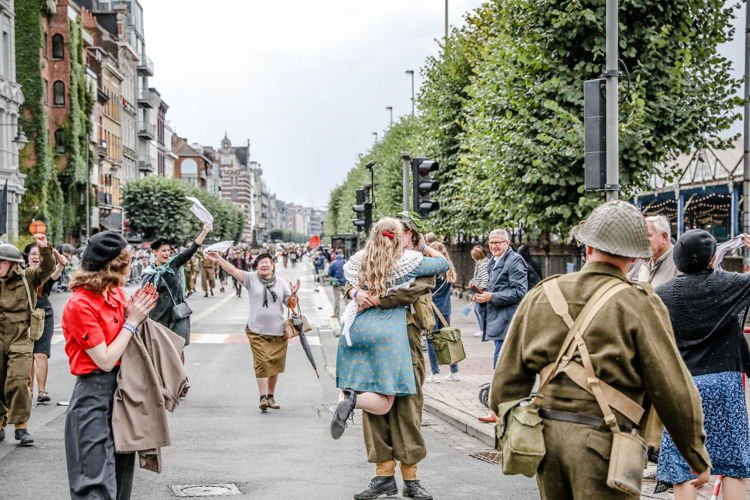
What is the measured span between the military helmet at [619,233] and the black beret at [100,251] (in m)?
2.13

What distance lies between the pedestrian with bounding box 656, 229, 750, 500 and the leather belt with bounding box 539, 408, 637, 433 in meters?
1.81

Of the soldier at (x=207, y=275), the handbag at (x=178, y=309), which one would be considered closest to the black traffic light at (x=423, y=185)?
the handbag at (x=178, y=309)

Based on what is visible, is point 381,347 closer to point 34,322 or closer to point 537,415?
point 537,415

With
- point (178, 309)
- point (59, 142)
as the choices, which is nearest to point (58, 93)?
point (59, 142)

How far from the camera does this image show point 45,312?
937 cm

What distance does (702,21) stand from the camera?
16.5 metres

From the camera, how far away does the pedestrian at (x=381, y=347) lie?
6.09 m

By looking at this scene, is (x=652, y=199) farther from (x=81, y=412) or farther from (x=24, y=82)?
(x=81, y=412)

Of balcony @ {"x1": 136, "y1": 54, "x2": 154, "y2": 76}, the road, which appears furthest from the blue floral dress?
balcony @ {"x1": 136, "y1": 54, "x2": 154, "y2": 76}

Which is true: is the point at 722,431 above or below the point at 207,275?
above

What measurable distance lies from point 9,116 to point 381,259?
A: 44.1 metres

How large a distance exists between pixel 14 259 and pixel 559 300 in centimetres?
576

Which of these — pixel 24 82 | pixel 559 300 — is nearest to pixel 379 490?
pixel 559 300

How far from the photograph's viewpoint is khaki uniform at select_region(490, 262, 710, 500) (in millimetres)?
3357
